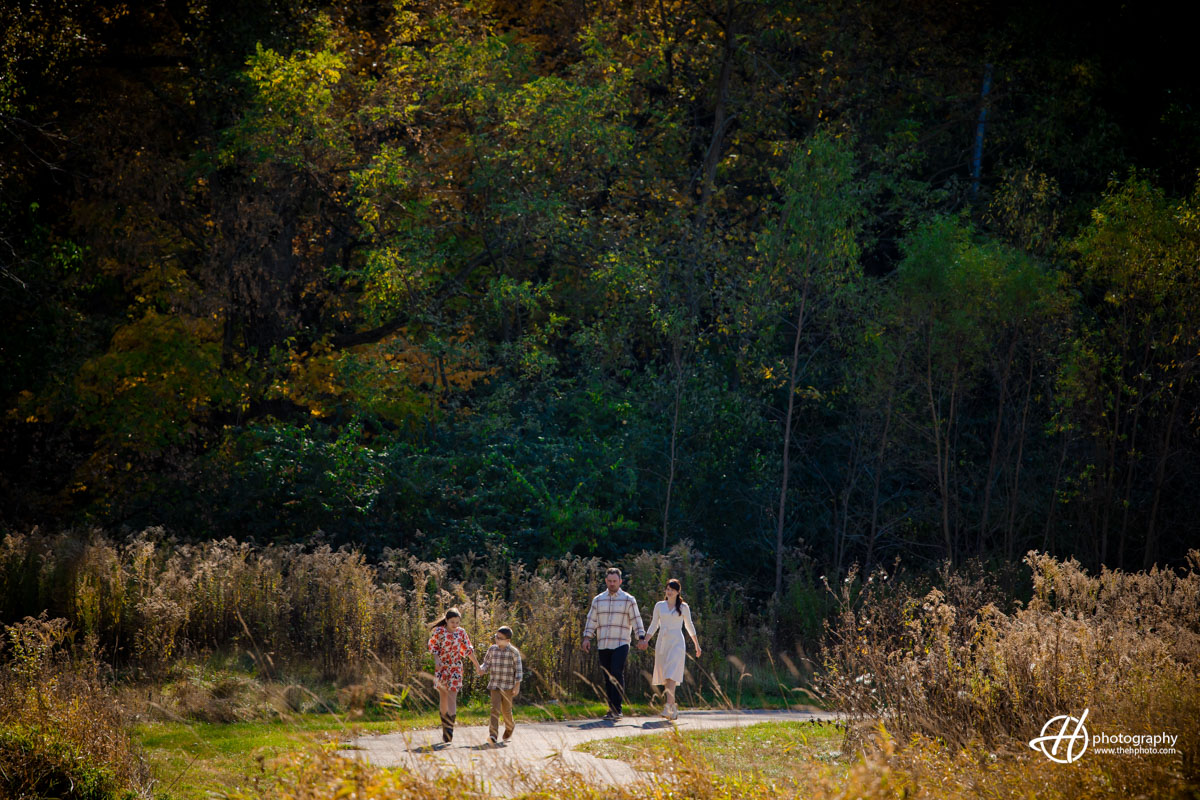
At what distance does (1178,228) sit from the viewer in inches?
806

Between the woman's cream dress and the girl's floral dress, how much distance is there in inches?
111

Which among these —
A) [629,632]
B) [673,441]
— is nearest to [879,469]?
→ [673,441]

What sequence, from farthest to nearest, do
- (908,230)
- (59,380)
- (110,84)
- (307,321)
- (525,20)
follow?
(525,20) → (307,321) → (908,230) → (110,84) → (59,380)

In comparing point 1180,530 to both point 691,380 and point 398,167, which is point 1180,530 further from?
point 398,167

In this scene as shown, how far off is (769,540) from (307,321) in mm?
12289

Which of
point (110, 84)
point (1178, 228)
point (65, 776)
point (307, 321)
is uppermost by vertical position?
point (110, 84)

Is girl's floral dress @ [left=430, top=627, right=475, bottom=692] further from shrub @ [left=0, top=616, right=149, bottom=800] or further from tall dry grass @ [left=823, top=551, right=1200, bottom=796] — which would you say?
tall dry grass @ [left=823, top=551, right=1200, bottom=796]

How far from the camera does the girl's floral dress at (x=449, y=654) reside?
1168 cm

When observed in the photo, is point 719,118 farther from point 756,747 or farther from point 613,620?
point 756,747

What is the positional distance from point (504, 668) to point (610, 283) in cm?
1389

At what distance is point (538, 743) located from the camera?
A: 11.8m

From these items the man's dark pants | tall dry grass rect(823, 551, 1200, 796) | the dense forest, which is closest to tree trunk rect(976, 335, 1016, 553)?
the dense forest

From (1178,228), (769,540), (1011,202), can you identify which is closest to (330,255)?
(769,540)

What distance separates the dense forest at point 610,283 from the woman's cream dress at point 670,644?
279 inches
